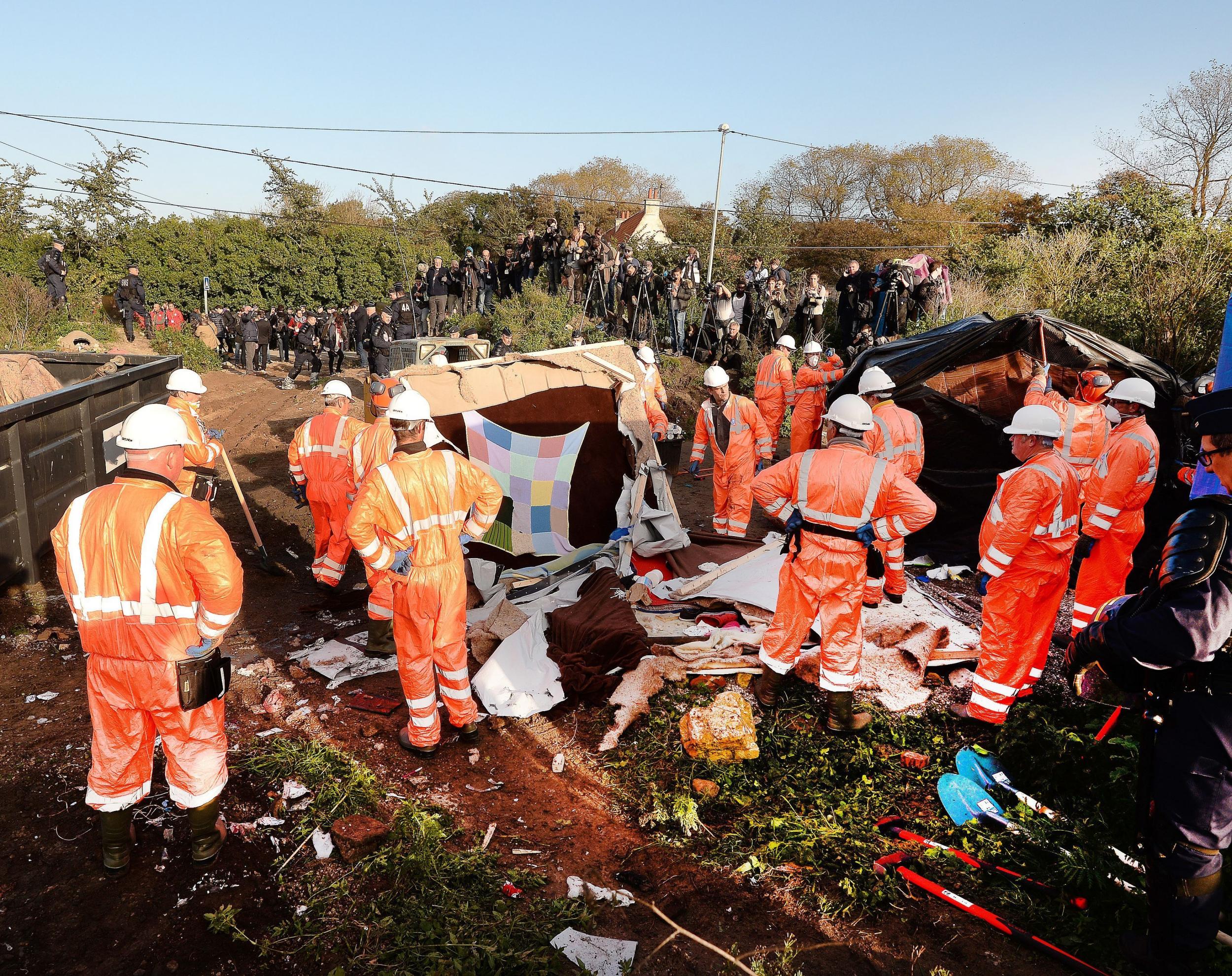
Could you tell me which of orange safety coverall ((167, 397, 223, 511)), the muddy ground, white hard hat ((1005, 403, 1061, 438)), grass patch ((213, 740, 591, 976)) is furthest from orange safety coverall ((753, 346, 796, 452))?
grass patch ((213, 740, 591, 976))

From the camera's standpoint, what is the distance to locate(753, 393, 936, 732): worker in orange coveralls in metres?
4.23

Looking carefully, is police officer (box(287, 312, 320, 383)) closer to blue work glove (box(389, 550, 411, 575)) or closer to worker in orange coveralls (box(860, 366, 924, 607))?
worker in orange coveralls (box(860, 366, 924, 607))

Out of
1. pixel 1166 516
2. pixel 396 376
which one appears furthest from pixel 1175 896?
pixel 396 376

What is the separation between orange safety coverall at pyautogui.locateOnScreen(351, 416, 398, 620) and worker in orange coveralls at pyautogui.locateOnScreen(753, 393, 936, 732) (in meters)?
2.70

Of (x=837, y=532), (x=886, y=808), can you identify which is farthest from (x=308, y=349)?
(x=886, y=808)

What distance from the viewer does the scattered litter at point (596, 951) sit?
2863 mm

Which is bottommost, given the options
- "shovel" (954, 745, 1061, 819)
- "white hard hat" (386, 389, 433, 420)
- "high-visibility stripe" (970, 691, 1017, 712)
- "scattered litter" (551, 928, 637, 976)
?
"scattered litter" (551, 928, 637, 976)

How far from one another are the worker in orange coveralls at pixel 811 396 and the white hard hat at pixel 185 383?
639cm

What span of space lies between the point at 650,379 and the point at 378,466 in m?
4.83

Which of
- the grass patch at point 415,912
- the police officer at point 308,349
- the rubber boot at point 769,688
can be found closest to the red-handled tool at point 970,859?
the rubber boot at point 769,688

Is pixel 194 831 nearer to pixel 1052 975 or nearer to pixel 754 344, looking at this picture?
pixel 1052 975

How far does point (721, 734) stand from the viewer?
162 inches

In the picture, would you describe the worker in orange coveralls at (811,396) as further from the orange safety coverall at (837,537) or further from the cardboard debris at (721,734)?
the cardboard debris at (721,734)

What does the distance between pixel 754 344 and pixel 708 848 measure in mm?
13588
